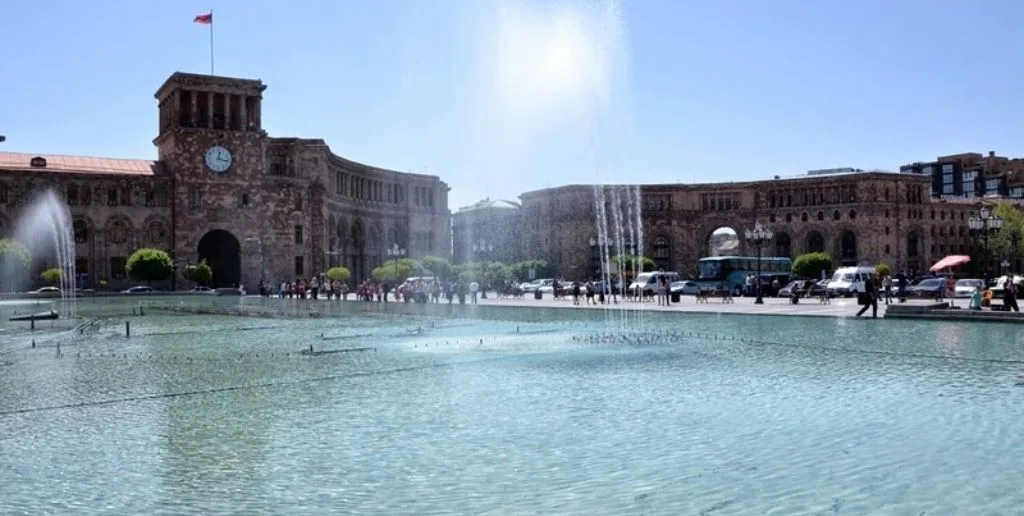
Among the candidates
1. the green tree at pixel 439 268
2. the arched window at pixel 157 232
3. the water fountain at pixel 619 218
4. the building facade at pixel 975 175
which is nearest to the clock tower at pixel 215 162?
the arched window at pixel 157 232

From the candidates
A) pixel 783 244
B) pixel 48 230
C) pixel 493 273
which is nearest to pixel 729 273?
pixel 493 273

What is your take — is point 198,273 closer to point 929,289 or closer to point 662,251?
point 929,289

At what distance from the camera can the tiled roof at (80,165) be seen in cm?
6305

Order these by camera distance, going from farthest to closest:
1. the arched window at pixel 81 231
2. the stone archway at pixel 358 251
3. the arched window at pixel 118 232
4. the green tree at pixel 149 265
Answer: the stone archway at pixel 358 251 < the arched window at pixel 118 232 < the arched window at pixel 81 231 < the green tree at pixel 149 265

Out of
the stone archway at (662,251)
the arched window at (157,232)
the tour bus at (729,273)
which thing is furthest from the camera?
the stone archway at (662,251)

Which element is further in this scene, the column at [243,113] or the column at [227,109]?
the column at [243,113]

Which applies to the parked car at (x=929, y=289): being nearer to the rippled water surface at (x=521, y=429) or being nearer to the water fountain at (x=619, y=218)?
the rippled water surface at (x=521, y=429)

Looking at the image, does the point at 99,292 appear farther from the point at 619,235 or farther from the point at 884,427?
the point at 884,427

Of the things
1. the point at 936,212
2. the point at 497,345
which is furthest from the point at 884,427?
the point at 936,212

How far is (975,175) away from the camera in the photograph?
113m

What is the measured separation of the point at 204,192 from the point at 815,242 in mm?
54533

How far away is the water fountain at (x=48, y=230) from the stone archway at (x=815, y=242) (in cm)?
6196

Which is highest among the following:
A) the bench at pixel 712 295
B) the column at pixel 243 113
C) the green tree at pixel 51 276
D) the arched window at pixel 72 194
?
the column at pixel 243 113

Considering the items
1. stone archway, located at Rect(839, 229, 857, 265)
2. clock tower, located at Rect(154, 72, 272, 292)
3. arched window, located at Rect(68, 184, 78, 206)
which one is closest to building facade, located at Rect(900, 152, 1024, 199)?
stone archway, located at Rect(839, 229, 857, 265)
